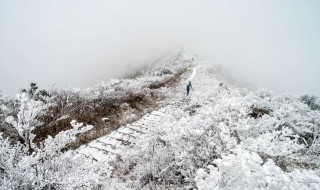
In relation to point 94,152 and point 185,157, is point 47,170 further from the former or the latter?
point 94,152

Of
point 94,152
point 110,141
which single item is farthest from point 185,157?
point 110,141

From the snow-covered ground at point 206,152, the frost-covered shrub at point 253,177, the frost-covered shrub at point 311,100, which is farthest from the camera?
the frost-covered shrub at point 311,100

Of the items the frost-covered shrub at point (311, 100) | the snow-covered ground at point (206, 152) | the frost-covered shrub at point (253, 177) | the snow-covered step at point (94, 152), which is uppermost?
the frost-covered shrub at point (253, 177)

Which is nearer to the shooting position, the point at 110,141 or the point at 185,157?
the point at 185,157

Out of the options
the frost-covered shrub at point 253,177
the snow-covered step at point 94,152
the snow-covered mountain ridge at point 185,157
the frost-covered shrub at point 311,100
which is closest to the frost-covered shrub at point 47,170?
the snow-covered mountain ridge at point 185,157

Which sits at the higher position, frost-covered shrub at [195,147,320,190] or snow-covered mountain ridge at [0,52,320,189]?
frost-covered shrub at [195,147,320,190]

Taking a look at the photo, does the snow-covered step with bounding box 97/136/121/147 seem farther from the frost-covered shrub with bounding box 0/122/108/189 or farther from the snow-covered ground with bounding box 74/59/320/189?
the frost-covered shrub with bounding box 0/122/108/189

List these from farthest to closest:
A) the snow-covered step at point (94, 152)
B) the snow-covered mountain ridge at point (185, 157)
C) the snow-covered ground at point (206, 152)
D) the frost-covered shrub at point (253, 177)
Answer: the snow-covered step at point (94, 152)
the snow-covered ground at point (206, 152)
the snow-covered mountain ridge at point (185, 157)
the frost-covered shrub at point (253, 177)

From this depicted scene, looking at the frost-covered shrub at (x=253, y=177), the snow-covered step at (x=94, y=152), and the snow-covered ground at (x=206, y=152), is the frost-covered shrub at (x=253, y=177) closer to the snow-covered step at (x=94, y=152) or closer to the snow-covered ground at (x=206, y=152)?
the snow-covered ground at (x=206, y=152)

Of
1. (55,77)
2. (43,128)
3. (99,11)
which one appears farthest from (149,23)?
(43,128)

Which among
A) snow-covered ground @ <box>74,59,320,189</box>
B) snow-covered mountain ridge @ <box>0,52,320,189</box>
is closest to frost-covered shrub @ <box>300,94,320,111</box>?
snow-covered mountain ridge @ <box>0,52,320,189</box>

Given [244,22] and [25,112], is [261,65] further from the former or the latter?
[25,112]

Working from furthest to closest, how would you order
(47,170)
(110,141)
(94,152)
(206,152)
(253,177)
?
(110,141)
(94,152)
(206,152)
(47,170)
(253,177)

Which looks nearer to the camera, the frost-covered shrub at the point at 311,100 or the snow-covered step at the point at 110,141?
the snow-covered step at the point at 110,141
